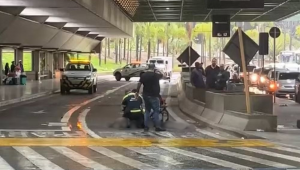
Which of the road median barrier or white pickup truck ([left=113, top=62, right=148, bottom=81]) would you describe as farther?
white pickup truck ([left=113, top=62, right=148, bottom=81])

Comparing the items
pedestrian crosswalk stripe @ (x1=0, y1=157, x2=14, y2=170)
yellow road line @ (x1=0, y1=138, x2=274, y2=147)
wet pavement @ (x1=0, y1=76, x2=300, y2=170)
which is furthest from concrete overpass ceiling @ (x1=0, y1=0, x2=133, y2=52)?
pedestrian crosswalk stripe @ (x1=0, y1=157, x2=14, y2=170)

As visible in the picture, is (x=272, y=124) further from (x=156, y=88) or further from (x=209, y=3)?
(x=209, y=3)

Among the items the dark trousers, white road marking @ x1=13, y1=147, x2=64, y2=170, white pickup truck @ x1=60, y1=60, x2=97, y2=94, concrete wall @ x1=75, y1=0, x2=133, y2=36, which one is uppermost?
concrete wall @ x1=75, y1=0, x2=133, y2=36

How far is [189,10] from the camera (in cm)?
4591

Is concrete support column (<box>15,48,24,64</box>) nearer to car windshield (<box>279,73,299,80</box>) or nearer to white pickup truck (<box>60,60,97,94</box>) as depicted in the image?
white pickup truck (<box>60,60,97,94</box>)

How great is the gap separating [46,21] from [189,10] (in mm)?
12658

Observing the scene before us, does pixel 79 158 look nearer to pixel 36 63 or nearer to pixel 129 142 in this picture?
pixel 129 142

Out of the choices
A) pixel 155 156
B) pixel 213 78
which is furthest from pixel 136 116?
pixel 213 78

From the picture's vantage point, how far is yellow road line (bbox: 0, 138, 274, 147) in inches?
465

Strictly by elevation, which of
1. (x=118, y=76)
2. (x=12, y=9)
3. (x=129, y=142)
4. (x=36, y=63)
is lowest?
(x=129, y=142)

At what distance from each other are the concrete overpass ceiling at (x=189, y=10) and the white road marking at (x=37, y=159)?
27466 millimetres

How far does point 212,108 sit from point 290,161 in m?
7.11

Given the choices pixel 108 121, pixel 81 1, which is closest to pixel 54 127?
pixel 108 121

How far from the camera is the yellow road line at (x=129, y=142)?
38.8 ft
